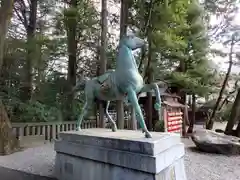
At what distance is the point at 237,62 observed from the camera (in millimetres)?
9672

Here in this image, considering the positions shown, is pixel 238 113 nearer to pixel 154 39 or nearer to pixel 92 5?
pixel 154 39

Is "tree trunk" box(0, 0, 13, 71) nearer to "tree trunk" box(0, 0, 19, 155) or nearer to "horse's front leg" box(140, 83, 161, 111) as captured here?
"tree trunk" box(0, 0, 19, 155)

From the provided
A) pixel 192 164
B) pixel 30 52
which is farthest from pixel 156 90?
pixel 30 52

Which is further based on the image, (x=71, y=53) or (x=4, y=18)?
(x=71, y=53)

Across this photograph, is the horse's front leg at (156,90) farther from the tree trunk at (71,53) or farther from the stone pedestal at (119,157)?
the tree trunk at (71,53)

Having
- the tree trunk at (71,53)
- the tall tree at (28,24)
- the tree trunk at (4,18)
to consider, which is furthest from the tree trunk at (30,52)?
the tree trunk at (4,18)

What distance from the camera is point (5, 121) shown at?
506 centimetres

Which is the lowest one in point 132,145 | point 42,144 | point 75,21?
point 42,144

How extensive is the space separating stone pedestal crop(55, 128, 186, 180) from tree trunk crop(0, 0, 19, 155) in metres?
2.25

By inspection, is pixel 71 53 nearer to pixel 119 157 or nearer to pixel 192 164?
pixel 192 164

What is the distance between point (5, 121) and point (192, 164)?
4.22 meters

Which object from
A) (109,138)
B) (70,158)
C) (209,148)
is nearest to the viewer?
(109,138)

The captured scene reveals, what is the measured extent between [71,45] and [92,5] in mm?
1700

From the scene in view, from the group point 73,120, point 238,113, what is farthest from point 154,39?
point 73,120
